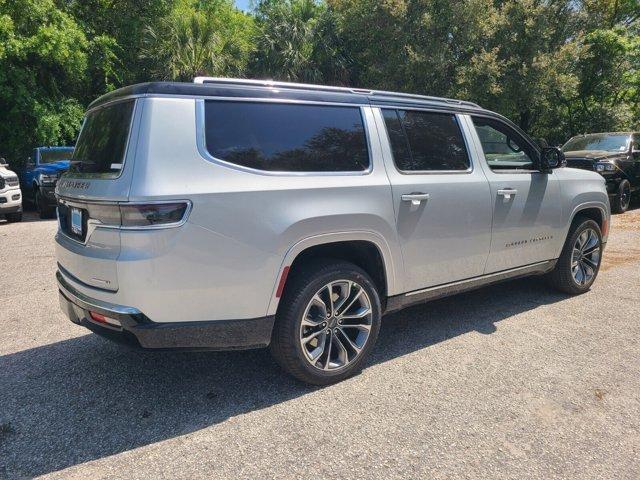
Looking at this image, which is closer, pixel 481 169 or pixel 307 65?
pixel 481 169

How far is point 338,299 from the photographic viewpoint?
10.9ft

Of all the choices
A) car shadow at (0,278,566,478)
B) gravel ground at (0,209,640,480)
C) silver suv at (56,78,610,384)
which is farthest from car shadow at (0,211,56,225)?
silver suv at (56,78,610,384)

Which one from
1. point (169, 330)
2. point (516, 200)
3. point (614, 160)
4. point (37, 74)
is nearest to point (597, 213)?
point (516, 200)

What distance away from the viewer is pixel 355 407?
3.05 metres

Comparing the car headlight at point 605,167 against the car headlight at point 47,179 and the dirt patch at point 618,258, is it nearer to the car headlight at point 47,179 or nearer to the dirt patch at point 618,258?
the dirt patch at point 618,258

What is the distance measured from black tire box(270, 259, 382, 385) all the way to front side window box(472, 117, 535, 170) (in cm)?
180

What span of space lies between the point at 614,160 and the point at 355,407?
10.3 metres

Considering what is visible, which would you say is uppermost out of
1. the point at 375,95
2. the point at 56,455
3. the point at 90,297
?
the point at 375,95

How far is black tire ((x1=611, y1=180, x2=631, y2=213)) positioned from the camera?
1110 centimetres

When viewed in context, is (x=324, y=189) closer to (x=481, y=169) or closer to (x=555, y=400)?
(x=481, y=169)

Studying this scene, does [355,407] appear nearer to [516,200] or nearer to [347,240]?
[347,240]

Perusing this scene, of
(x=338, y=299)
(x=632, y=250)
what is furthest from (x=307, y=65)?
(x=338, y=299)

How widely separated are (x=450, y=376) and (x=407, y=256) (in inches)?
34.5

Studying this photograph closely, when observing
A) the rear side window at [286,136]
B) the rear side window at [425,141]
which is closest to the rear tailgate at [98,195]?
the rear side window at [286,136]
